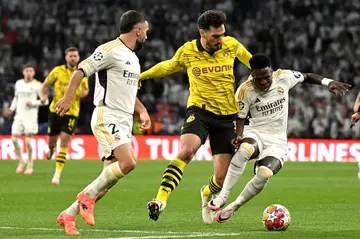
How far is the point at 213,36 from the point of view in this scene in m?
10.4

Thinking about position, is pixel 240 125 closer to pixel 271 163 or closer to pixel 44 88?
pixel 271 163

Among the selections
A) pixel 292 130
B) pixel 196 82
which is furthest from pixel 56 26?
pixel 196 82

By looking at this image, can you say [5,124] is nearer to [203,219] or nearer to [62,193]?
[62,193]

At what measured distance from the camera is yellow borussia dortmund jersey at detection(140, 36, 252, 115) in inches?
416

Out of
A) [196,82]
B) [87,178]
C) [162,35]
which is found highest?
[162,35]

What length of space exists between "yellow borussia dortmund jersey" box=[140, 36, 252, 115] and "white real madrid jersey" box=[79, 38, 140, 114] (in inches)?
43.7

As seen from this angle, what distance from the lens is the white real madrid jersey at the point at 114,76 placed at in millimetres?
9461

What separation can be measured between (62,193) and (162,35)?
19472 mm

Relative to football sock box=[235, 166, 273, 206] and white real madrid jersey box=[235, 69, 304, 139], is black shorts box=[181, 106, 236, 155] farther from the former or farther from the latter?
football sock box=[235, 166, 273, 206]

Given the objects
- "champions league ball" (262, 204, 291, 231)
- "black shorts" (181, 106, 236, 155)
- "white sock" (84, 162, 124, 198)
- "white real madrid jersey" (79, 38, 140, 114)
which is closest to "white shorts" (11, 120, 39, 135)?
"black shorts" (181, 106, 236, 155)

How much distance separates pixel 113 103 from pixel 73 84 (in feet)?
1.83

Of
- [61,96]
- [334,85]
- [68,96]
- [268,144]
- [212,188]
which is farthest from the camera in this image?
[61,96]

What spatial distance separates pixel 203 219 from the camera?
10.9 metres

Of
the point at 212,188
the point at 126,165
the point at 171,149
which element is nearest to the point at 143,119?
the point at 126,165
